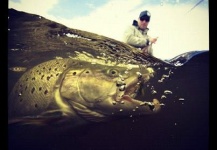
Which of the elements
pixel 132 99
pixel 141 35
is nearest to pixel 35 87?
pixel 132 99

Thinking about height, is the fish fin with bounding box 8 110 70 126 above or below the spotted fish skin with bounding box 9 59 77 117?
below

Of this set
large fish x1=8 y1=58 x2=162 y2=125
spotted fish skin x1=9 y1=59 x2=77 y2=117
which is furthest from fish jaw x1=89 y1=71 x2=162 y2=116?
spotted fish skin x1=9 y1=59 x2=77 y2=117

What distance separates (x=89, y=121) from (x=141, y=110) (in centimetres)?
34

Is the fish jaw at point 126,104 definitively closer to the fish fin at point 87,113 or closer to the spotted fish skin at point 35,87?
the fish fin at point 87,113

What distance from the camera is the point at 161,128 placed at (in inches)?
76.6

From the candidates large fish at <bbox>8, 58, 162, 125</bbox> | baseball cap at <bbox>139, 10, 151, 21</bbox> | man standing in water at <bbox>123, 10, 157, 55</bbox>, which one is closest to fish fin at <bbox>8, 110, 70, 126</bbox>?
large fish at <bbox>8, 58, 162, 125</bbox>

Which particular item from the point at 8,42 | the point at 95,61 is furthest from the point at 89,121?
the point at 8,42

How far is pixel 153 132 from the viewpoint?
1942 millimetres

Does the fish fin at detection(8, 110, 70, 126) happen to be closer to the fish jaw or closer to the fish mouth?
the fish jaw

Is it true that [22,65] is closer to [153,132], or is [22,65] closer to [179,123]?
[153,132]

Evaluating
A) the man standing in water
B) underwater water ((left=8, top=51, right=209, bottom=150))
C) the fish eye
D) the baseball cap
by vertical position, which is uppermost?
the baseball cap

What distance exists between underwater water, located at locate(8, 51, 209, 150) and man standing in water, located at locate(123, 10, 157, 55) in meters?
0.18

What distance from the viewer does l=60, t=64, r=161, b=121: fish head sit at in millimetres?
1926

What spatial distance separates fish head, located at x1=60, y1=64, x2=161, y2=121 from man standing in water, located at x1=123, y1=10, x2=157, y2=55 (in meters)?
0.17
